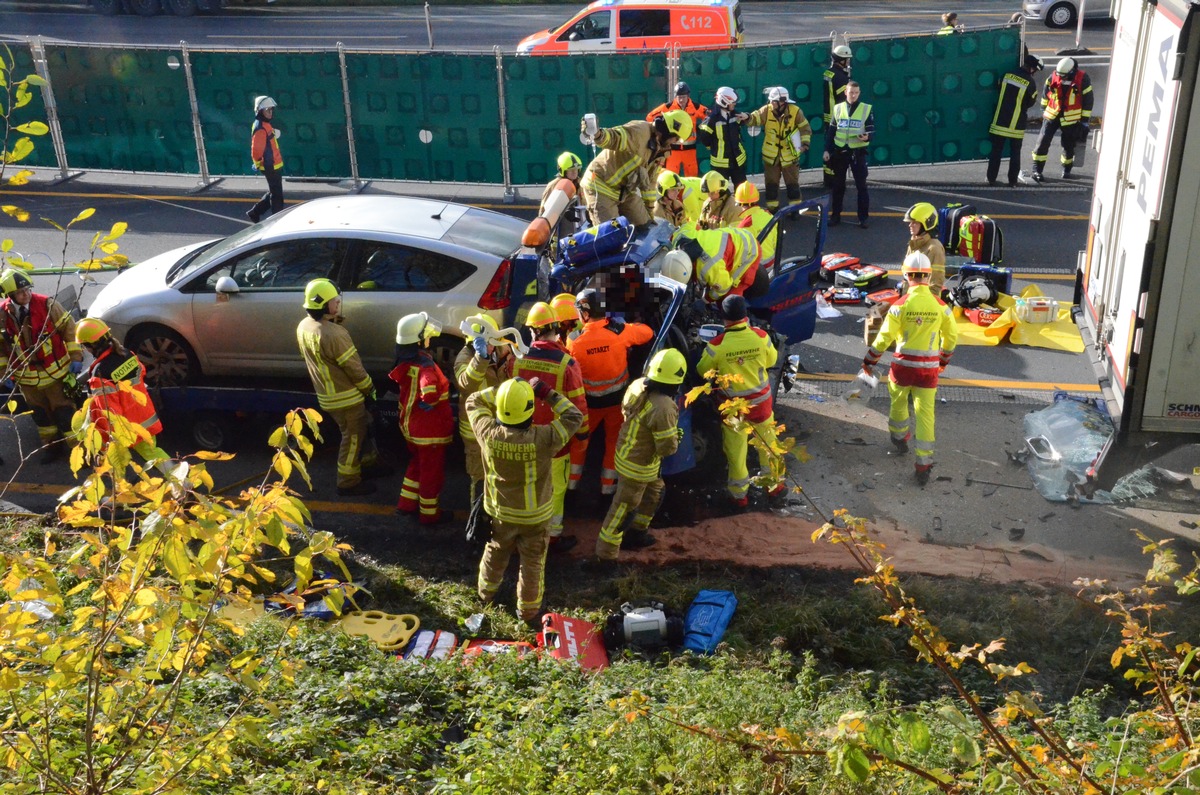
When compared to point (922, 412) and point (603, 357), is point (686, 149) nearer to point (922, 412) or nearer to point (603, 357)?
point (922, 412)

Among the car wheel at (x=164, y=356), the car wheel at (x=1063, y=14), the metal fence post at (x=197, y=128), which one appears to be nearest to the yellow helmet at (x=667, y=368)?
the car wheel at (x=164, y=356)

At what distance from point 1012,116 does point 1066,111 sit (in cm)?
68

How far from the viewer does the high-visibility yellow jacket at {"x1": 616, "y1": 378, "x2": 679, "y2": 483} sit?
7535 millimetres

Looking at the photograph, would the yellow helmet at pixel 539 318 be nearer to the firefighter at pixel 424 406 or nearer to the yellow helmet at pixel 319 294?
the firefighter at pixel 424 406

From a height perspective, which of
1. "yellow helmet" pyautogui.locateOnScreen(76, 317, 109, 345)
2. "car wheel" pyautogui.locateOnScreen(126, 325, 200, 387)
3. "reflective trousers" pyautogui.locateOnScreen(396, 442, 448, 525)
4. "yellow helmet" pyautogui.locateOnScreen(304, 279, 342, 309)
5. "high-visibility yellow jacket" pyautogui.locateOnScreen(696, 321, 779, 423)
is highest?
"yellow helmet" pyautogui.locateOnScreen(304, 279, 342, 309)

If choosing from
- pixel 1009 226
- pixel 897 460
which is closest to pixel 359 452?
pixel 897 460

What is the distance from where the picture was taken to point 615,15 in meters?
18.8

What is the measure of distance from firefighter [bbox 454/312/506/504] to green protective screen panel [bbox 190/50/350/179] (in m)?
8.89

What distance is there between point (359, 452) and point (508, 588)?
187 centimetres

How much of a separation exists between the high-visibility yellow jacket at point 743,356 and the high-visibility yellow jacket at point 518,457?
1375mm

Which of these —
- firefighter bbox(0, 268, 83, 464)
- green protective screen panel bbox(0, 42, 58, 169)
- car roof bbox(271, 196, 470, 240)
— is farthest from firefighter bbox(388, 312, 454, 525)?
green protective screen panel bbox(0, 42, 58, 169)

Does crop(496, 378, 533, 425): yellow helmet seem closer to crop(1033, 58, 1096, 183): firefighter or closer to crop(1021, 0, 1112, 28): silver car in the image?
crop(1033, 58, 1096, 183): firefighter

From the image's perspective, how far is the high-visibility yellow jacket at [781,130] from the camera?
13.9m

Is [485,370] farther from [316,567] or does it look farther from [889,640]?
[889,640]
